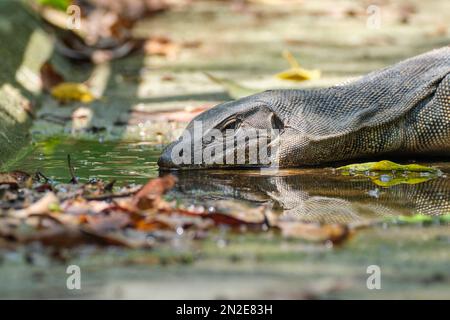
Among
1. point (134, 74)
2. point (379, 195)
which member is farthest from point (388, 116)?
point (134, 74)

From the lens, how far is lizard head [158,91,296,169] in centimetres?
586

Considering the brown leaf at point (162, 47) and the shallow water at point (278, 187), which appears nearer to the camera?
the shallow water at point (278, 187)

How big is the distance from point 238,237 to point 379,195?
1.36m

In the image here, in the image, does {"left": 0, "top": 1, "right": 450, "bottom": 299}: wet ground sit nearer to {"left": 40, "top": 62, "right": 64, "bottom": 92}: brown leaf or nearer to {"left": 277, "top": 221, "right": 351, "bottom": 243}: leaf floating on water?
{"left": 277, "top": 221, "right": 351, "bottom": 243}: leaf floating on water

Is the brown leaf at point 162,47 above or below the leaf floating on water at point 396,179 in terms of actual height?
above

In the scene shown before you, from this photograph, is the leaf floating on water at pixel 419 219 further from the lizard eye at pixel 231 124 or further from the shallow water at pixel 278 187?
the lizard eye at pixel 231 124

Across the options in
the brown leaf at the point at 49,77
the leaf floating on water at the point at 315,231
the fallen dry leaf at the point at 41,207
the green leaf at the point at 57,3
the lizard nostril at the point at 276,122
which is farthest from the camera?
the green leaf at the point at 57,3

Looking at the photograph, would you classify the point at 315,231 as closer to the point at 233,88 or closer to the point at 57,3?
the point at 233,88

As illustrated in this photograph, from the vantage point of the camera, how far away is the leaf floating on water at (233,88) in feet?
27.2

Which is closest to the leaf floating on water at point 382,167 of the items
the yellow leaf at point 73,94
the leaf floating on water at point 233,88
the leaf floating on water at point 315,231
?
the leaf floating on water at point 315,231

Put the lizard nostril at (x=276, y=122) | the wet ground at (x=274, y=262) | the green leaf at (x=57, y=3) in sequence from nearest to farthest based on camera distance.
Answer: the wet ground at (x=274, y=262)
the lizard nostril at (x=276, y=122)
the green leaf at (x=57, y=3)

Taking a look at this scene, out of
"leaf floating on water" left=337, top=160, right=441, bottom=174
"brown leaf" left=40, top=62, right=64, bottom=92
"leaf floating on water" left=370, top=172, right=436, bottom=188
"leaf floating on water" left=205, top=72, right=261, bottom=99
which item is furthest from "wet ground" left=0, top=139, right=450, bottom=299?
"brown leaf" left=40, top=62, right=64, bottom=92
